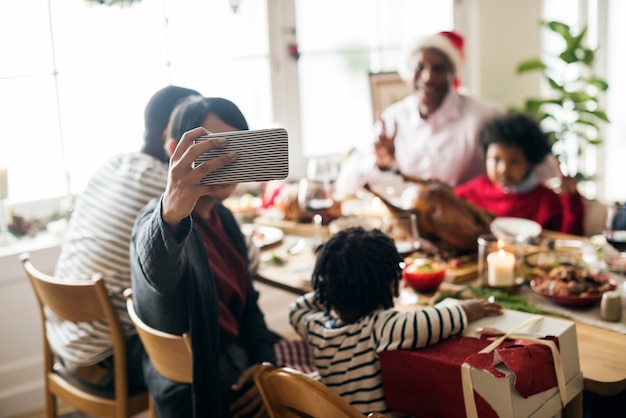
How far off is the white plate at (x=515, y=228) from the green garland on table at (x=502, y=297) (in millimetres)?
470

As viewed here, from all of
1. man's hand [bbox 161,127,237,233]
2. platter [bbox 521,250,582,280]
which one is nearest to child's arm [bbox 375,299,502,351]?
man's hand [bbox 161,127,237,233]

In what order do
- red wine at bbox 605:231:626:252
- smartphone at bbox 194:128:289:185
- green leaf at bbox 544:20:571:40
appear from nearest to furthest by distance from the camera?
smartphone at bbox 194:128:289:185
red wine at bbox 605:231:626:252
green leaf at bbox 544:20:571:40

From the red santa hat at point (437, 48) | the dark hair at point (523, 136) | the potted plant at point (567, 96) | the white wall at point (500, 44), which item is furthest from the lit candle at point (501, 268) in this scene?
the white wall at point (500, 44)

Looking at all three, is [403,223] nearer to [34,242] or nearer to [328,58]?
[34,242]

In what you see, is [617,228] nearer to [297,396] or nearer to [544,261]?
[544,261]

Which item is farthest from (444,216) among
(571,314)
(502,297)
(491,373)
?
(491,373)

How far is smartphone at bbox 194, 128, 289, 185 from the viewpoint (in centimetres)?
102

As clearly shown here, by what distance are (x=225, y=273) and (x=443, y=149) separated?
1.74m

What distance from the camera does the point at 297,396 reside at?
1174mm

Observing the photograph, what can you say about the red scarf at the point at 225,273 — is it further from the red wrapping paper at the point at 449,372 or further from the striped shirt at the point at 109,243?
the red wrapping paper at the point at 449,372

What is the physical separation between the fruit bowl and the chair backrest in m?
0.61

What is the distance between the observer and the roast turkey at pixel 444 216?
2008 millimetres

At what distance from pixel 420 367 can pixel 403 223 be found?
79cm

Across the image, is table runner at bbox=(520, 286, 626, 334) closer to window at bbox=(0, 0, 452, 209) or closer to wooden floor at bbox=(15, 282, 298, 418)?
wooden floor at bbox=(15, 282, 298, 418)
